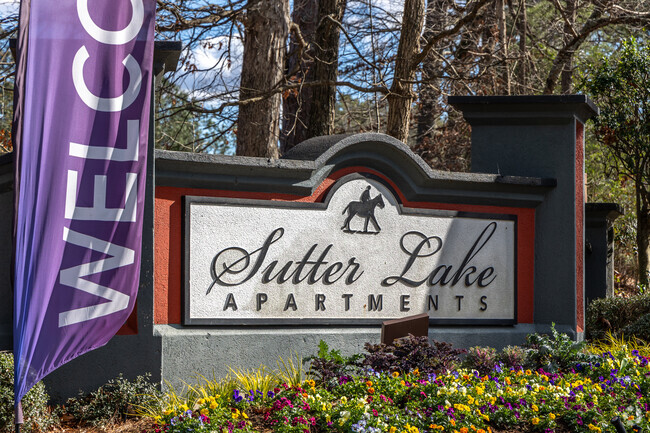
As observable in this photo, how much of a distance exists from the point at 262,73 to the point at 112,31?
241 inches

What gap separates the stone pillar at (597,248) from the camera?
12.5 meters

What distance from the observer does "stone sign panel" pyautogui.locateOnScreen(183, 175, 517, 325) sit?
7582mm

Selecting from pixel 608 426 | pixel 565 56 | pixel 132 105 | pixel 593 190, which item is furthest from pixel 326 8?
pixel 593 190

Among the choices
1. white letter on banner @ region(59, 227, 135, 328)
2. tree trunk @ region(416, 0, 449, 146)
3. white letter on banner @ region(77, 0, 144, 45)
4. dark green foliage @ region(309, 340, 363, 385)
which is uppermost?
tree trunk @ region(416, 0, 449, 146)

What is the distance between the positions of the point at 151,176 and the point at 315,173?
1.77m

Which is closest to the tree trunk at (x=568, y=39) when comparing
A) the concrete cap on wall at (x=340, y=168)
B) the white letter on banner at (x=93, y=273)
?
the concrete cap on wall at (x=340, y=168)

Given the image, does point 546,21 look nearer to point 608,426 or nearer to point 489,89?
point 489,89

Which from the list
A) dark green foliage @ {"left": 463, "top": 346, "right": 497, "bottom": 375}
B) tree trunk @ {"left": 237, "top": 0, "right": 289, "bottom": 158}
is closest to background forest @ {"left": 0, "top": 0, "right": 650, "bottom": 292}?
tree trunk @ {"left": 237, "top": 0, "right": 289, "bottom": 158}

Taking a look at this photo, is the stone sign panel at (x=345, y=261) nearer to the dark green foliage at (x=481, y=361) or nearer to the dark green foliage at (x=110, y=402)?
the dark green foliage at (x=110, y=402)

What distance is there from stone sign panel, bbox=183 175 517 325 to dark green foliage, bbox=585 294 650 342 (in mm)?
2502

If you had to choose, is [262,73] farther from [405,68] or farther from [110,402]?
[110,402]

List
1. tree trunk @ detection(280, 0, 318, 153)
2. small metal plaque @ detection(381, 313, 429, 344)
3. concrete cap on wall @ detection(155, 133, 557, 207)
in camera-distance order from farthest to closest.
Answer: tree trunk @ detection(280, 0, 318, 153), concrete cap on wall @ detection(155, 133, 557, 207), small metal plaque @ detection(381, 313, 429, 344)

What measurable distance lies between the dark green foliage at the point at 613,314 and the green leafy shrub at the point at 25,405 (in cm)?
739

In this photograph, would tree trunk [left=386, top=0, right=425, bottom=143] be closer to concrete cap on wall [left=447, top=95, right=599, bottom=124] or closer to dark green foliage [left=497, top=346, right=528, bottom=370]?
concrete cap on wall [left=447, top=95, right=599, bottom=124]
